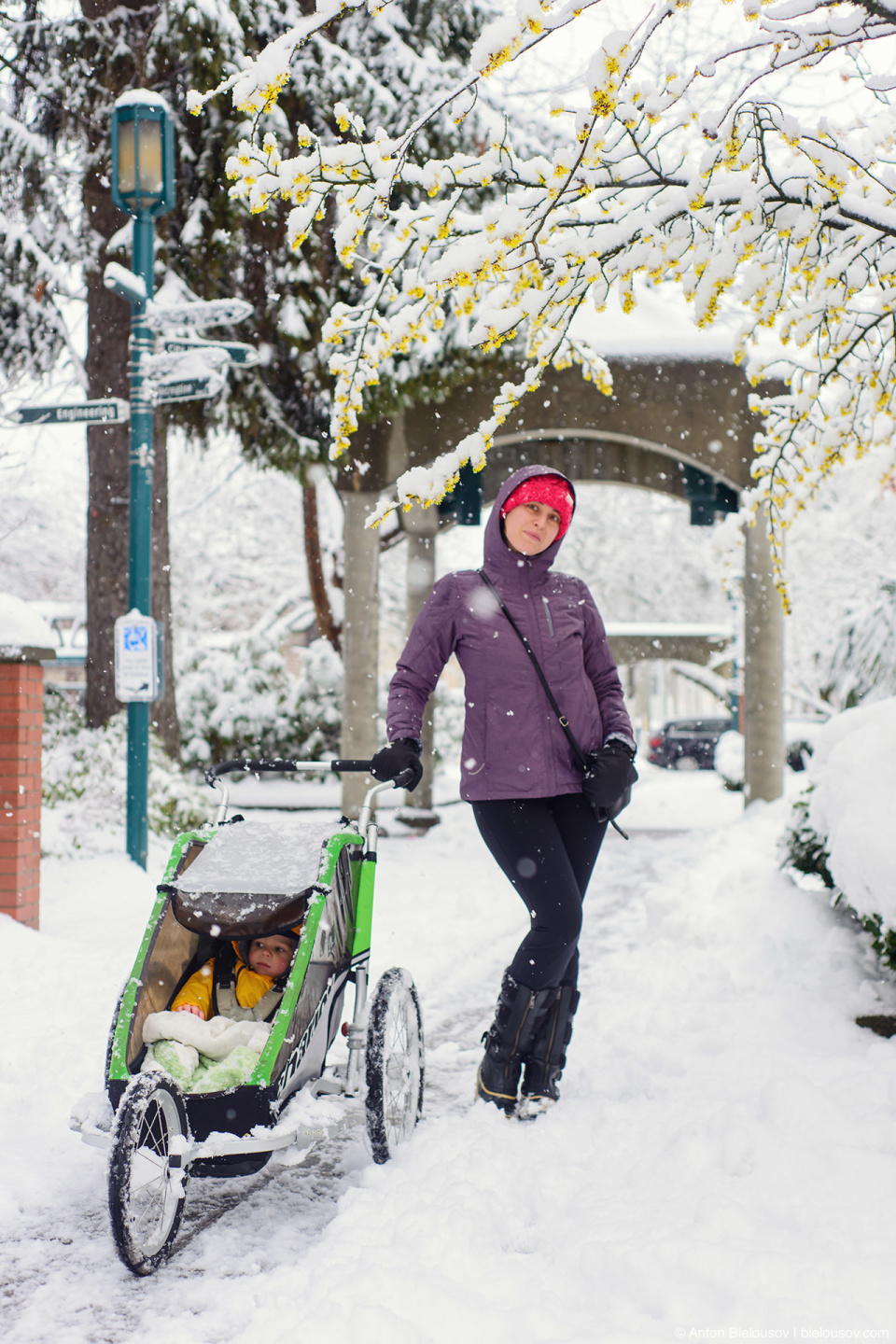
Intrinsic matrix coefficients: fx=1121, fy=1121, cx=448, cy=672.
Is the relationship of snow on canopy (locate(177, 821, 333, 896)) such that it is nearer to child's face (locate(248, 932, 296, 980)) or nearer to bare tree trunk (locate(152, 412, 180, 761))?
child's face (locate(248, 932, 296, 980))

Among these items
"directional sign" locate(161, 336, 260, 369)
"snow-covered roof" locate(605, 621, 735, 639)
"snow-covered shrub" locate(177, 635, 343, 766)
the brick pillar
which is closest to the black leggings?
the brick pillar

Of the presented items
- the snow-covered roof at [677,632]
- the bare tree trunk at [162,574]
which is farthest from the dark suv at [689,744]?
the bare tree trunk at [162,574]

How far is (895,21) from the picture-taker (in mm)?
2920

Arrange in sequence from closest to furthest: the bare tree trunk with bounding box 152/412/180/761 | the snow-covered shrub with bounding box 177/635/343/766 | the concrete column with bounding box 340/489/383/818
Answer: the bare tree trunk with bounding box 152/412/180/761, the concrete column with bounding box 340/489/383/818, the snow-covered shrub with bounding box 177/635/343/766

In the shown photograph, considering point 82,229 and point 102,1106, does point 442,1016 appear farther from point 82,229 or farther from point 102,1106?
point 82,229

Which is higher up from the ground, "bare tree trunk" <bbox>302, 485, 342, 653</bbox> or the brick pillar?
"bare tree trunk" <bbox>302, 485, 342, 653</bbox>

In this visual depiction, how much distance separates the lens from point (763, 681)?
1252 centimetres

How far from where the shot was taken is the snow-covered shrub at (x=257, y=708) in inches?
613

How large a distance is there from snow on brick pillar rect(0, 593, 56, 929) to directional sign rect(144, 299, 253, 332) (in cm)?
241

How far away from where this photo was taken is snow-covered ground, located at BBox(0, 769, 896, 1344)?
2379 millimetres

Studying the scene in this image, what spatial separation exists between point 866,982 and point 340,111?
4.00m

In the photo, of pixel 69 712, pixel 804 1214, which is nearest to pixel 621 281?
pixel 804 1214

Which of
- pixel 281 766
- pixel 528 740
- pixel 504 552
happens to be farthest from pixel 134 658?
pixel 528 740

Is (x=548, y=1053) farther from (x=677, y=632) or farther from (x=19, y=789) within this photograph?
(x=677, y=632)
